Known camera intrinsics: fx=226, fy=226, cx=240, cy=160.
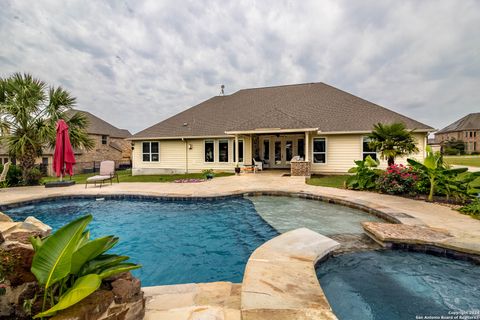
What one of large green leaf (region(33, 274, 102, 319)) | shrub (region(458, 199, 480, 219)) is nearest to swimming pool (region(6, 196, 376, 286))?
large green leaf (region(33, 274, 102, 319))

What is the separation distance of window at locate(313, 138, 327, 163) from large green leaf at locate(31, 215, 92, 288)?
15331 millimetres

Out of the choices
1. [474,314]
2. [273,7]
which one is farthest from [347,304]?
[273,7]

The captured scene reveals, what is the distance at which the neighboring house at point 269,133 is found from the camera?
14828mm

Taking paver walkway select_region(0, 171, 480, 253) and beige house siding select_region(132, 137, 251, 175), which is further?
beige house siding select_region(132, 137, 251, 175)

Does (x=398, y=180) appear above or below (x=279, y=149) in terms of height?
below

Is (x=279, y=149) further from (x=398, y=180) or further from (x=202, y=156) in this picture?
(x=398, y=180)

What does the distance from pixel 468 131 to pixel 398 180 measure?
64716 millimetres

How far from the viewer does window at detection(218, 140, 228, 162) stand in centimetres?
1723

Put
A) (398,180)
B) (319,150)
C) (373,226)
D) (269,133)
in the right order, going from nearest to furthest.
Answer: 1. (373,226)
2. (398,180)
3. (269,133)
4. (319,150)

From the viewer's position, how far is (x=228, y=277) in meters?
3.89

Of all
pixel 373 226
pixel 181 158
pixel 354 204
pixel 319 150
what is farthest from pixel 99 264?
pixel 181 158

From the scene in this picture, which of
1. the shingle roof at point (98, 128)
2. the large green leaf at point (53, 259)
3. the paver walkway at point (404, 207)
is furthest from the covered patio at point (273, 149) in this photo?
the shingle roof at point (98, 128)

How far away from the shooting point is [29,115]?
11.6 meters

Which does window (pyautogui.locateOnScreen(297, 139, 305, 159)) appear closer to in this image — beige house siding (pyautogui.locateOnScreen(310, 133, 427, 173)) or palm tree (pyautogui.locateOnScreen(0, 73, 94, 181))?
beige house siding (pyautogui.locateOnScreen(310, 133, 427, 173))
